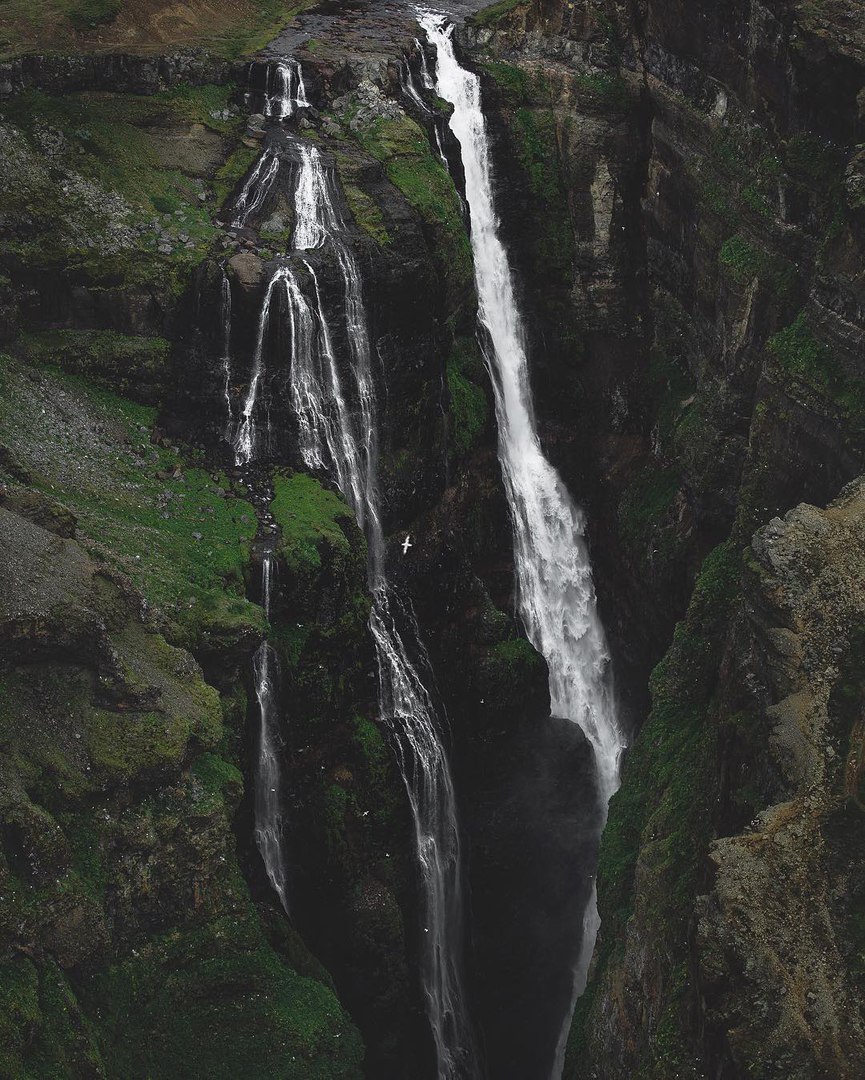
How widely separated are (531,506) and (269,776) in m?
13.1

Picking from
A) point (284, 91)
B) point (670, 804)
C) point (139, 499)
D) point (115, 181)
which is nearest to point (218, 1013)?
point (670, 804)

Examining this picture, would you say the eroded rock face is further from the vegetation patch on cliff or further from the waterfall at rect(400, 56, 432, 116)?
the waterfall at rect(400, 56, 432, 116)

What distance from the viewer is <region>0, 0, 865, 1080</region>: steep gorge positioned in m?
19.7

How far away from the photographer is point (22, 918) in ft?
63.9

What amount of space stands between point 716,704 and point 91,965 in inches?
496

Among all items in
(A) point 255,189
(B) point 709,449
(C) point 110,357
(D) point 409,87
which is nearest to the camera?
(C) point 110,357

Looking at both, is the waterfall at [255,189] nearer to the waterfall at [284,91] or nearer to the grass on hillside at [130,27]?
the waterfall at [284,91]

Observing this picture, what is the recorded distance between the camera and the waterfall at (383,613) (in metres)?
28.0

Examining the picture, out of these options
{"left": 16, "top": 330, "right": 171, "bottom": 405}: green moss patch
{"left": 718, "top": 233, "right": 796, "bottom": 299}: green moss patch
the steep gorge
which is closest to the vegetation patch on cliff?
the steep gorge

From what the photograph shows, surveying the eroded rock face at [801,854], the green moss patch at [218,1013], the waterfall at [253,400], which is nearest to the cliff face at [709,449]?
the eroded rock face at [801,854]

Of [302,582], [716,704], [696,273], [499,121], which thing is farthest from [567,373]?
[716,704]

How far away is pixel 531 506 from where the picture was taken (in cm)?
3531

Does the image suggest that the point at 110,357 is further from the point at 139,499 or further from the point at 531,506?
the point at 531,506

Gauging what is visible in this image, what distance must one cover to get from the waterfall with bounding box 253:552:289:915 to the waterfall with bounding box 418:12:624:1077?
34.2 ft
